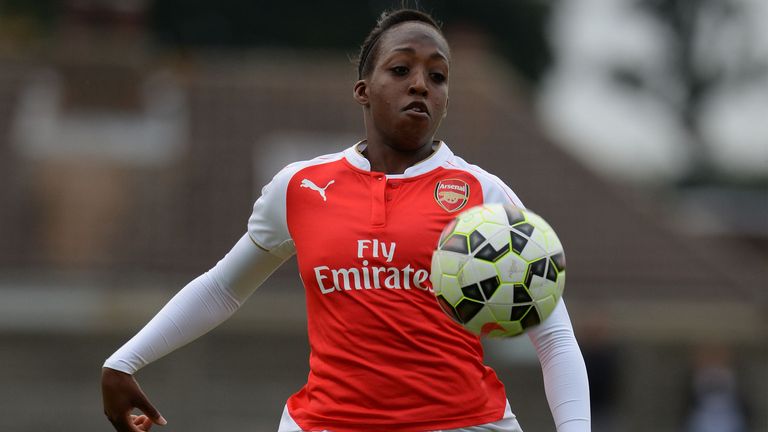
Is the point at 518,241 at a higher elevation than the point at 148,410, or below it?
higher

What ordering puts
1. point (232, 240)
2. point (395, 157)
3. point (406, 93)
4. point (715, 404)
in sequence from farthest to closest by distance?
point (232, 240)
point (715, 404)
point (395, 157)
point (406, 93)

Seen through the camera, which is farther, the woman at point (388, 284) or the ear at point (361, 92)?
the ear at point (361, 92)

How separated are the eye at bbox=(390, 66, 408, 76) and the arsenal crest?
43 centimetres

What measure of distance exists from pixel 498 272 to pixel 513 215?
214 millimetres

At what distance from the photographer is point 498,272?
13.9 ft

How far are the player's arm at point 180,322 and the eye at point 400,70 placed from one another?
2.84 feet

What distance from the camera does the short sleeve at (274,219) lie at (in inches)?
193

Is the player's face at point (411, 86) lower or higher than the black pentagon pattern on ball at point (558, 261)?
higher

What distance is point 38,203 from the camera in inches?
861

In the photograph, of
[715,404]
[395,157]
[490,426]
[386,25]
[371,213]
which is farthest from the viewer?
[715,404]

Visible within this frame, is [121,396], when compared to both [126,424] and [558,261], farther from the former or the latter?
[558,261]

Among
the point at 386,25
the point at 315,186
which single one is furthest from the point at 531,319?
the point at 386,25

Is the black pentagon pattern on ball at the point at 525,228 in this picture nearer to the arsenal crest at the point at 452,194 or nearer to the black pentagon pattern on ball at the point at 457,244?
the black pentagon pattern on ball at the point at 457,244

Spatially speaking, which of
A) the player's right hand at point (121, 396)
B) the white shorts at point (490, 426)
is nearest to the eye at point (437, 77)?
the white shorts at point (490, 426)
